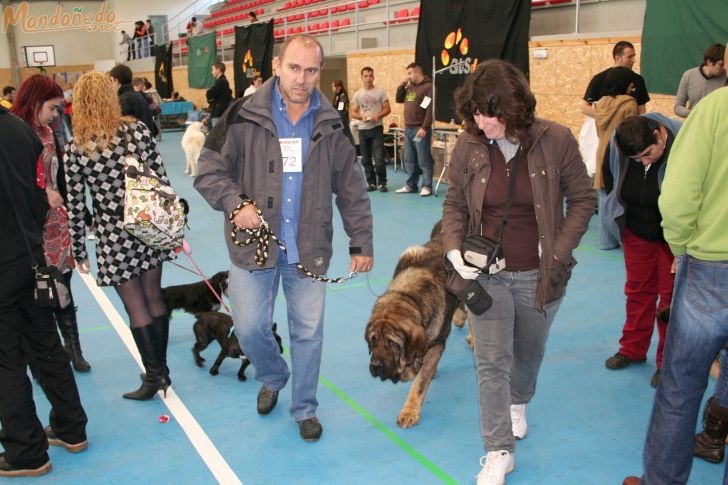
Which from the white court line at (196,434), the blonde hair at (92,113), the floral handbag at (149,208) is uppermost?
the blonde hair at (92,113)

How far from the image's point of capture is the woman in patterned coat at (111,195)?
3320mm

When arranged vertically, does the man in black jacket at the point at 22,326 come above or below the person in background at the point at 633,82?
below

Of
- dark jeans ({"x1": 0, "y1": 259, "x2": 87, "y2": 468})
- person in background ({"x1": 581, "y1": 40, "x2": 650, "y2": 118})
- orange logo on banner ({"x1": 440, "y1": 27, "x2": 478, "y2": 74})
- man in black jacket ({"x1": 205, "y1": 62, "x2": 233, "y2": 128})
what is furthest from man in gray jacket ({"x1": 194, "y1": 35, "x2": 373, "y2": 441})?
man in black jacket ({"x1": 205, "y1": 62, "x2": 233, "y2": 128})

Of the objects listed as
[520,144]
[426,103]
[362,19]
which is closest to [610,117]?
[426,103]

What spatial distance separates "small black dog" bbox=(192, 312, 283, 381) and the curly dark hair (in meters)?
2.13

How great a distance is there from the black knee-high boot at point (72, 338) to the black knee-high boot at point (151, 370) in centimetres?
54

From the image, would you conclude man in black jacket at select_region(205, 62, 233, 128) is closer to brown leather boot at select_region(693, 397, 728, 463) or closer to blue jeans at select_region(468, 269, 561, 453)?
blue jeans at select_region(468, 269, 561, 453)

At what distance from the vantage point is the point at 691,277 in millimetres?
2281

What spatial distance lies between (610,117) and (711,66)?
4.20 ft

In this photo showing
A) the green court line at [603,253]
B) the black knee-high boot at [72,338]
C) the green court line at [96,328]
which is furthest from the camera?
the green court line at [603,253]

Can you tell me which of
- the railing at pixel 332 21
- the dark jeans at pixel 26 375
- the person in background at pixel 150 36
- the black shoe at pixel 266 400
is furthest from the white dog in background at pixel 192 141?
the person in background at pixel 150 36

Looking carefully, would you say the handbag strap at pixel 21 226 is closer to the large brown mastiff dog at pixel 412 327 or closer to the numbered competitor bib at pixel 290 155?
the numbered competitor bib at pixel 290 155

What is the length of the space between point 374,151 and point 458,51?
1.99 meters

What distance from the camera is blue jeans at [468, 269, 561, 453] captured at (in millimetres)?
2744
